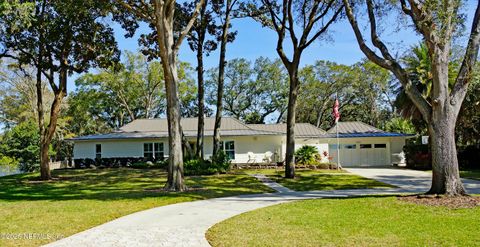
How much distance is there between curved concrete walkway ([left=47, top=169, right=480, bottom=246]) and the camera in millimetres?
6773

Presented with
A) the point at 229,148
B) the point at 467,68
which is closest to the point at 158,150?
the point at 229,148

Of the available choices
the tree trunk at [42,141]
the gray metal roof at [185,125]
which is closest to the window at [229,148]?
the gray metal roof at [185,125]

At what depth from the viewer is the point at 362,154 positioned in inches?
1236

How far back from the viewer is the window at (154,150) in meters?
31.7

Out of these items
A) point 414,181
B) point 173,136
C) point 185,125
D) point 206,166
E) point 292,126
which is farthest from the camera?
point 185,125

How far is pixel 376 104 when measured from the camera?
4806 centimetres

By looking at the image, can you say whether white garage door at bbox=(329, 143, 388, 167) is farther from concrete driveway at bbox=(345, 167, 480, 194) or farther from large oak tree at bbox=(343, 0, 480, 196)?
large oak tree at bbox=(343, 0, 480, 196)

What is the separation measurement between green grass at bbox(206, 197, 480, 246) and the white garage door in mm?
21281

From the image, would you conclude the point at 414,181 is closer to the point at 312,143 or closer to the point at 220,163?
the point at 220,163

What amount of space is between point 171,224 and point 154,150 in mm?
24091

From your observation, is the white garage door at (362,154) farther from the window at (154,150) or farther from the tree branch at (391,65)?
the tree branch at (391,65)

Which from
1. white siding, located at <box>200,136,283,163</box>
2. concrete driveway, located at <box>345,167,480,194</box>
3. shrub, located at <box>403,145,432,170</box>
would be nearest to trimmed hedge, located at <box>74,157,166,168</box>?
white siding, located at <box>200,136,283,163</box>

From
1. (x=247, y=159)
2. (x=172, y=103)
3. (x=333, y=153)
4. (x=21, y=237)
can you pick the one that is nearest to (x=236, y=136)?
(x=247, y=159)

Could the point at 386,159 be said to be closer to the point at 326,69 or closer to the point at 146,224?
the point at 326,69
